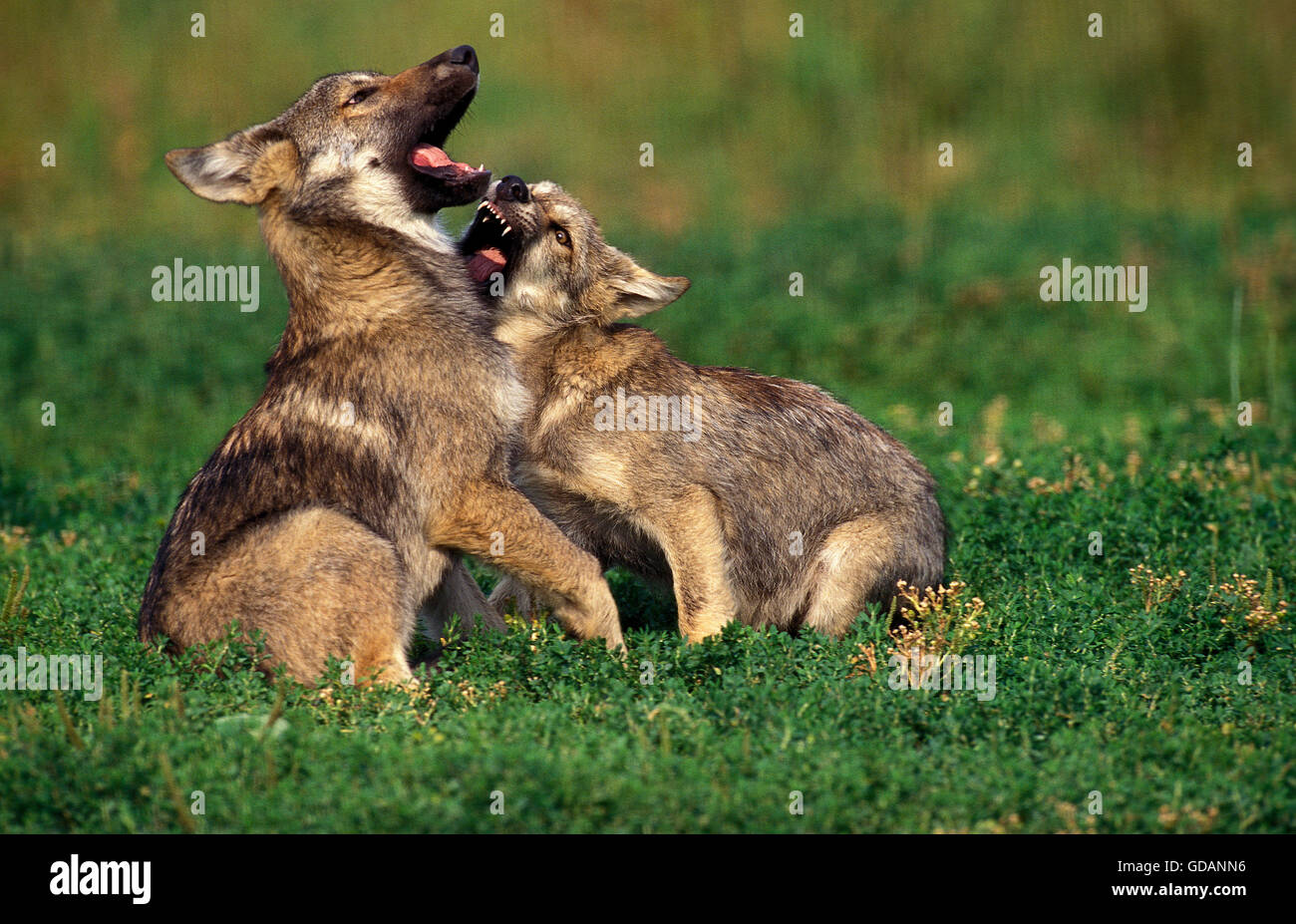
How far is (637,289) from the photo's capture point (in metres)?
7.07

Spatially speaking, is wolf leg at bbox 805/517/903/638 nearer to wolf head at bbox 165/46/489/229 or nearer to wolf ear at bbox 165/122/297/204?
wolf head at bbox 165/46/489/229

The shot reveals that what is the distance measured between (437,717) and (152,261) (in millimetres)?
10871

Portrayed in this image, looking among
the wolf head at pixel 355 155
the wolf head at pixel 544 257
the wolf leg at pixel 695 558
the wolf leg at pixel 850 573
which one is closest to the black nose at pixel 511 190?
the wolf head at pixel 544 257

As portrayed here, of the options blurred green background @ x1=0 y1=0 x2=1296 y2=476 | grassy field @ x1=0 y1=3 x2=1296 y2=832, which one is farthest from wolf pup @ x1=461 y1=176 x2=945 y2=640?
blurred green background @ x1=0 y1=0 x2=1296 y2=476

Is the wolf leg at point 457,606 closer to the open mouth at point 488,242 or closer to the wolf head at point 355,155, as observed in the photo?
the open mouth at point 488,242

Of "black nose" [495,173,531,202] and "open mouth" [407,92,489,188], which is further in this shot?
"black nose" [495,173,531,202]

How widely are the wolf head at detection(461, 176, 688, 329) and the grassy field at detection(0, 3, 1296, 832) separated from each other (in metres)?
1.64

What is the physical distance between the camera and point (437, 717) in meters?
5.52

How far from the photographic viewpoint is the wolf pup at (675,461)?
655cm

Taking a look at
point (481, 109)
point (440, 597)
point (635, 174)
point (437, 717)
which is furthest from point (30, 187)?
point (437, 717)

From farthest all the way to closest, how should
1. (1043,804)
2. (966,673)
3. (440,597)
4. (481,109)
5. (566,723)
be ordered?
(481,109) < (440,597) < (966,673) < (566,723) < (1043,804)

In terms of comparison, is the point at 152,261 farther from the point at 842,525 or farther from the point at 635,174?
the point at 842,525

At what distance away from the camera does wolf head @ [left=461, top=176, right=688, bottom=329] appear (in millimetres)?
6734

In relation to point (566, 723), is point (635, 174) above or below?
above
